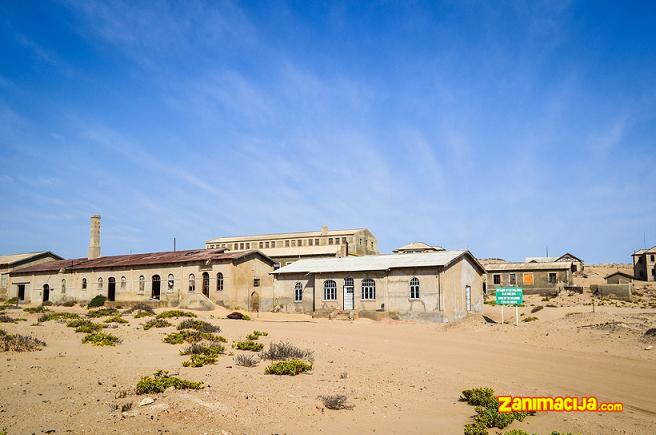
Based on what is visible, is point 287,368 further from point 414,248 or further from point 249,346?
point 414,248

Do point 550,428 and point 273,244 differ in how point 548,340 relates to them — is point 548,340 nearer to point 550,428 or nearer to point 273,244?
point 550,428

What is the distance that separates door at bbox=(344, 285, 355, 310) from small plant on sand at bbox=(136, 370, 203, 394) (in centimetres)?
2370

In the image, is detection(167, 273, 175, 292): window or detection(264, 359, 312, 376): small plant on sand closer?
detection(264, 359, 312, 376): small plant on sand

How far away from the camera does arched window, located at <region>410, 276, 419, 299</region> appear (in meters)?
31.6

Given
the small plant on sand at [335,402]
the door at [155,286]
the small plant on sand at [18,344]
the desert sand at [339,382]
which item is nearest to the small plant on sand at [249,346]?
the desert sand at [339,382]

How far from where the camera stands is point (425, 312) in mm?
30906

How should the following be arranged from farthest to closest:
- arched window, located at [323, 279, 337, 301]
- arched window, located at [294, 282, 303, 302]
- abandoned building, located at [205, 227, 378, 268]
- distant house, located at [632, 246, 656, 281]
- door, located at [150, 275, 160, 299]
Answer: distant house, located at [632, 246, 656, 281] → abandoned building, located at [205, 227, 378, 268] → door, located at [150, 275, 160, 299] → arched window, located at [294, 282, 303, 302] → arched window, located at [323, 279, 337, 301]

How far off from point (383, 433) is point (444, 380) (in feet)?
18.5

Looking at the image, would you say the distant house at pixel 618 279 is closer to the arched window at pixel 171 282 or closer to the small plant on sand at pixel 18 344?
A: the arched window at pixel 171 282

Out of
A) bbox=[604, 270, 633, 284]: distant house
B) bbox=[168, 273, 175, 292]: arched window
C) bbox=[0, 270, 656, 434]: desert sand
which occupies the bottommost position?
bbox=[0, 270, 656, 434]: desert sand

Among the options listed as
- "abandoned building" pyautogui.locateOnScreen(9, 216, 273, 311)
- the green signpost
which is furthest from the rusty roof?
the green signpost

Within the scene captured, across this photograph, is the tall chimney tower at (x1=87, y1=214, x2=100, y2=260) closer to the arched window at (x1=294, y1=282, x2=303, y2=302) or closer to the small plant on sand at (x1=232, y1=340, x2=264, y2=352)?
the arched window at (x1=294, y1=282, x2=303, y2=302)

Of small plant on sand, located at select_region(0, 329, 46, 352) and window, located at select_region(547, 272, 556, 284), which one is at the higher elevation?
window, located at select_region(547, 272, 556, 284)

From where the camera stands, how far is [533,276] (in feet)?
187
